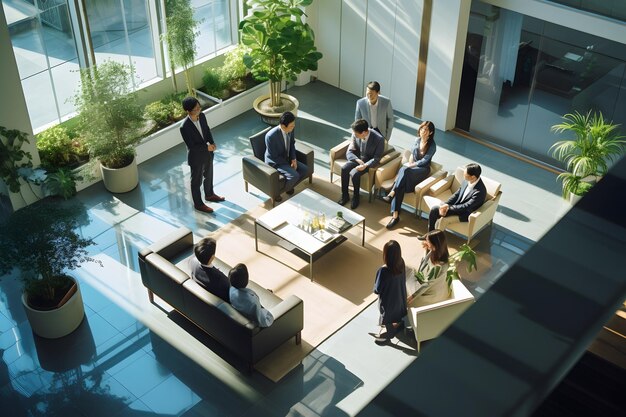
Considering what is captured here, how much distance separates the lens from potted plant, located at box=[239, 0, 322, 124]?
41.2ft

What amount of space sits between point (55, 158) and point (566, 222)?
423 inches

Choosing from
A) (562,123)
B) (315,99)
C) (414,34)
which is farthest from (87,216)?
(562,123)

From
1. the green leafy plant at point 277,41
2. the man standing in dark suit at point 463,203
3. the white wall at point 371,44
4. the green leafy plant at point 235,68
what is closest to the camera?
the man standing in dark suit at point 463,203

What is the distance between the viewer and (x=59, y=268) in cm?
827

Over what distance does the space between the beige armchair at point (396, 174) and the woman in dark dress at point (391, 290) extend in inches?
93.8

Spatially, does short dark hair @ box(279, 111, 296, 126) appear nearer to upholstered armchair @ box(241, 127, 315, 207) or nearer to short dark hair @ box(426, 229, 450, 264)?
upholstered armchair @ box(241, 127, 315, 207)

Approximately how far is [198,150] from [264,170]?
3.20ft

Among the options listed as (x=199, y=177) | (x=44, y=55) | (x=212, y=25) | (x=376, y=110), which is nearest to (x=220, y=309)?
(x=199, y=177)

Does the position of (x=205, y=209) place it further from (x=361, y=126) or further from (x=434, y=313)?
(x=434, y=313)

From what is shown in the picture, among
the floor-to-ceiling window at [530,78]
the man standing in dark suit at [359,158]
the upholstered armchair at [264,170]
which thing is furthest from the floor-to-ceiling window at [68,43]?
the floor-to-ceiling window at [530,78]

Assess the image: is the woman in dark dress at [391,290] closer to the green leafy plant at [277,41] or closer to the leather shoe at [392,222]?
the leather shoe at [392,222]

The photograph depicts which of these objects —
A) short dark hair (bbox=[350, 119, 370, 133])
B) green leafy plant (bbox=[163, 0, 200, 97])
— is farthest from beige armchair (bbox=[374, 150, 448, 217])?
green leafy plant (bbox=[163, 0, 200, 97])

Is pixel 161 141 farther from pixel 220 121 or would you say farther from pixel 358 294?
pixel 358 294

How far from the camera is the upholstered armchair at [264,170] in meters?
10.8
